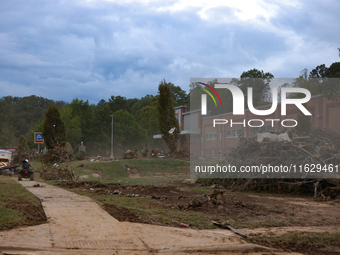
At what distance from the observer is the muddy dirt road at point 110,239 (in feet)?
17.7

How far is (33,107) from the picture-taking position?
349 feet

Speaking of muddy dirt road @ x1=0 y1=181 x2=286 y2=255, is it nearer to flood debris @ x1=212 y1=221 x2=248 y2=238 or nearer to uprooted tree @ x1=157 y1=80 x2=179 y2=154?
flood debris @ x1=212 y1=221 x2=248 y2=238

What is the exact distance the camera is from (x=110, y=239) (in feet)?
19.5

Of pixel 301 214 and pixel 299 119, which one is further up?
pixel 299 119

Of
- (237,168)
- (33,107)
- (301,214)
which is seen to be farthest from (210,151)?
(33,107)

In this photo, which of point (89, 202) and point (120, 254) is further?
point (89, 202)

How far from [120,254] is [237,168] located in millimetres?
11413

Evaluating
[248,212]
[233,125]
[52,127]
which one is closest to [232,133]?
[233,125]

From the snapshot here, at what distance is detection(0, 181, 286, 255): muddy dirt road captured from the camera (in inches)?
212

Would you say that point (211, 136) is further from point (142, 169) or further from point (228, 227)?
point (228, 227)

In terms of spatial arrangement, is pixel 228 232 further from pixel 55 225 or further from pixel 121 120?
pixel 121 120

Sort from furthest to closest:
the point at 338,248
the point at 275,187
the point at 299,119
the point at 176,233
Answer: the point at 299,119
the point at 275,187
the point at 176,233
the point at 338,248

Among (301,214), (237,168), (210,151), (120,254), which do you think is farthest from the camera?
(210,151)

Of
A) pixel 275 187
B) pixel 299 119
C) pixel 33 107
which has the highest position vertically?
pixel 33 107
